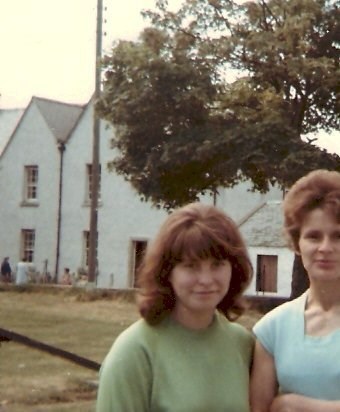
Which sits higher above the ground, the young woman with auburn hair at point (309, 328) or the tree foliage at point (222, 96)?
the tree foliage at point (222, 96)

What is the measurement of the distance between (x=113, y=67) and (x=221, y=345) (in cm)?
2367

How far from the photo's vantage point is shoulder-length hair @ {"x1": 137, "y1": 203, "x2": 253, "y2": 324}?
2.51 metres

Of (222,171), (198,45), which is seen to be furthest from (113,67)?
(222,171)

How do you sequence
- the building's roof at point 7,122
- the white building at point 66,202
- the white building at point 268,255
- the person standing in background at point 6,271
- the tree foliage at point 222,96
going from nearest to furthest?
the tree foliage at point 222,96 < the white building at point 268,255 < the white building at point 66,202 < the person standing in background at point 6,271 < the building's roof at point 7,122

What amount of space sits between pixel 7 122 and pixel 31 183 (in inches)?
220

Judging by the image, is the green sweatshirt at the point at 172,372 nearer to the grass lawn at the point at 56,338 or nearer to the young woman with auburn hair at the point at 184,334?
the young woman with auburn hair at the point at 184,334

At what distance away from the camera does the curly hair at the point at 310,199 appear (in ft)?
Answer: 8.73

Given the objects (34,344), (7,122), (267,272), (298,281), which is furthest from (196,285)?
(7,122)

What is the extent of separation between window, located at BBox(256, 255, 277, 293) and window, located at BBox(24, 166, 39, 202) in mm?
12442

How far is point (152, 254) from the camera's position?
255cm

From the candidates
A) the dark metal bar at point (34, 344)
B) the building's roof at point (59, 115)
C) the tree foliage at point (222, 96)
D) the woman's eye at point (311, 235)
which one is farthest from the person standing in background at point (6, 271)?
the woman's eye at point (311, 235)

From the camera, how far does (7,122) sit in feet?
154

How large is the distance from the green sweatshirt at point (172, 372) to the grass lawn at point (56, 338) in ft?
20.1

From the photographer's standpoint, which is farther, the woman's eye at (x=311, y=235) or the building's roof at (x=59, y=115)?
the building's roof at (x=59, y=115)
